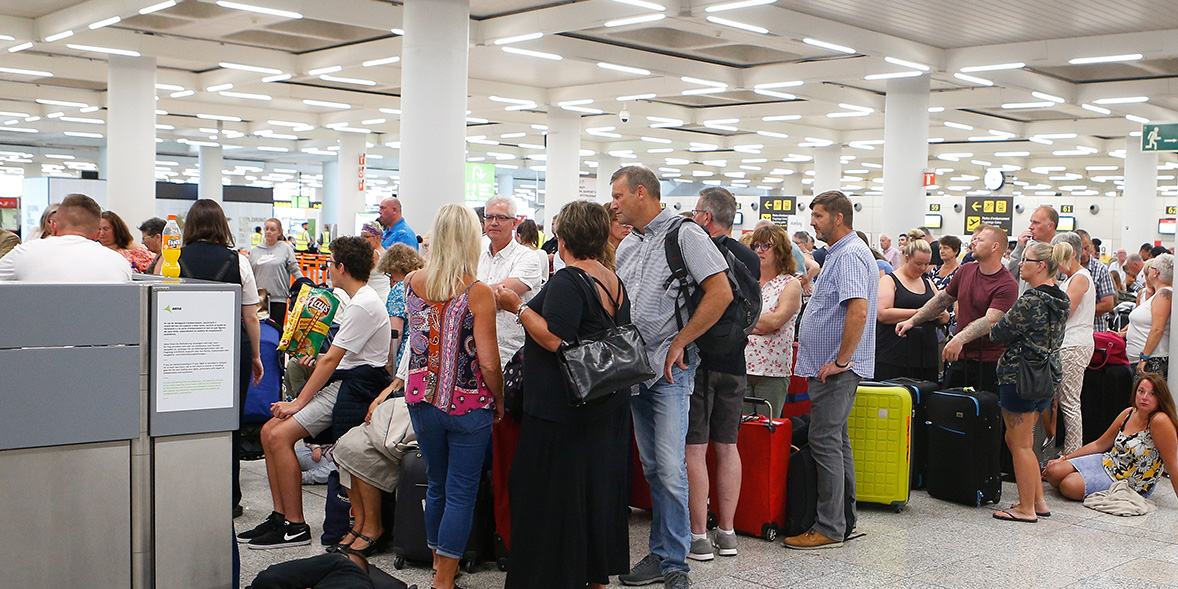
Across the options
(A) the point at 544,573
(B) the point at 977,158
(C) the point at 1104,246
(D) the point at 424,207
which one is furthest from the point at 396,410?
(B) the point at 977,158

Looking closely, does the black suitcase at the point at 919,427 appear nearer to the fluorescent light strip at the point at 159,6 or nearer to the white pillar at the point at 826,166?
the fluorescent light strip at the point at 159,6

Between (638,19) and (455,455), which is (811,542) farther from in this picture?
(638,19)

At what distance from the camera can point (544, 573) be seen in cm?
361

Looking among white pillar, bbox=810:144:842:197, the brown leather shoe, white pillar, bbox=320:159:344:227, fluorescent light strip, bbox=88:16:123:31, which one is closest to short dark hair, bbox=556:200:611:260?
the brown leather shoe

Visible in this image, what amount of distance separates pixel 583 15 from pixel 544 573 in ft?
28.6

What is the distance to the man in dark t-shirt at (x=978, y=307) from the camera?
19.8 feet

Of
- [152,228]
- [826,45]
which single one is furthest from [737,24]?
[152,228]

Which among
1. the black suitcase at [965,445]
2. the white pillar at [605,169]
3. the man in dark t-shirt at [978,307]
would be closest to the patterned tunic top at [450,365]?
the black suitcase at [965,445]

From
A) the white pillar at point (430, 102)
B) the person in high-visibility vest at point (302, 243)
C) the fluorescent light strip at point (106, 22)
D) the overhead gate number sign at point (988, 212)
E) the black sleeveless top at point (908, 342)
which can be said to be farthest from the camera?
the person in high-visibility vest at point (302, 243)

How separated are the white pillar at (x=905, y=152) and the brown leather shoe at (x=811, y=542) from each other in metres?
11.8

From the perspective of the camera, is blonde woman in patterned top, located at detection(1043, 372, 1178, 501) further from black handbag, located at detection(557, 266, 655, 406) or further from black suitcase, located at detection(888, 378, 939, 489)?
black handbag, located at detection(557, 266, 655, 406)

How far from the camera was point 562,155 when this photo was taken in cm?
2078

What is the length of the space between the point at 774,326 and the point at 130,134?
12874mm

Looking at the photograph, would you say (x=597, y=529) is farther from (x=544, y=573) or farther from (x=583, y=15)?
(x=583, y=15)
